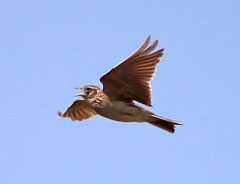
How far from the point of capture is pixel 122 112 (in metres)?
9.84

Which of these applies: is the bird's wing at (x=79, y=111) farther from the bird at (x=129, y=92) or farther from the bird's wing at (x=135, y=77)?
the bird's wing at (x=135, y=77)

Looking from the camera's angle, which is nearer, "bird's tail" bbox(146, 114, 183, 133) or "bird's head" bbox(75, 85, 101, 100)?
"bird's tail" bbox(146, 114, 183, 133)

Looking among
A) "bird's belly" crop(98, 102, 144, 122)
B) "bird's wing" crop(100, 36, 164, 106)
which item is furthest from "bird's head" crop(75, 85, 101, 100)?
"bird's belly" crop(98, 102, 144, 122)

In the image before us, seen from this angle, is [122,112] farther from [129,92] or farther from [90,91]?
[90,91]

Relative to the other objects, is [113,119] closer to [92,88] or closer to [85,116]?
[92,88]

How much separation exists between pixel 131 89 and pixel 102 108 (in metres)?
0.59

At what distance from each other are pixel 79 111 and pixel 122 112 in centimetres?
244

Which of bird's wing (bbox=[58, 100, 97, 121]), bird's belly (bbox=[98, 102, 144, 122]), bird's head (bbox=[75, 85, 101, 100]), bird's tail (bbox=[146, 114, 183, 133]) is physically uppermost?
bird's wing (bbox=[58, 100, 97, 121])

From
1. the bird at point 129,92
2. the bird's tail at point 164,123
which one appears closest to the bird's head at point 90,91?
the bird at point 129,92

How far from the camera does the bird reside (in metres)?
9.58

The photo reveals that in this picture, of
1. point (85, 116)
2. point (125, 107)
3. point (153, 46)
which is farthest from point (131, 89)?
point (85, 116)

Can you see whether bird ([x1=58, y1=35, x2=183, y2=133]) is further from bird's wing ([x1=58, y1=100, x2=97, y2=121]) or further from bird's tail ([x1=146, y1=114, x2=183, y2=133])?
bird's wing ([x1=58, y1=100, x2=97, y2=121])

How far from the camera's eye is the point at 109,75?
978cm

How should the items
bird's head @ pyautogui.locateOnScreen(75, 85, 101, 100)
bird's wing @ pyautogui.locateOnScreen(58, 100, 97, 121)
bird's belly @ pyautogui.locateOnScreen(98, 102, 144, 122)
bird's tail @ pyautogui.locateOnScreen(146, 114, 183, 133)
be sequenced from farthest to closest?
bird's wing @ pyautogui.locateOnScreen(58, 100, 97, 121) < bird's head @ pyautogui.locateOnScreen(75, 85, 101, 100) < bird's tail @ pyautogui.locateOnScreen(146, 114, 183, 133) < bird's belly @ pyautogui.locateOnScreen(98, 102, 144, 122)
